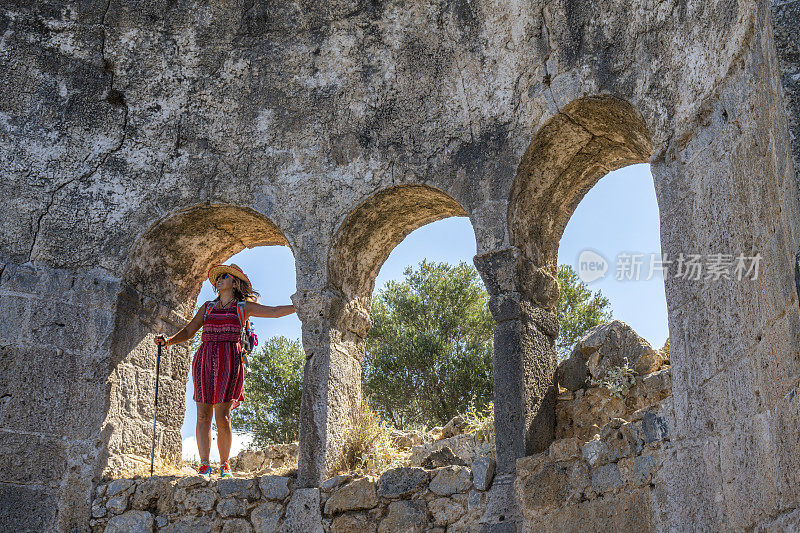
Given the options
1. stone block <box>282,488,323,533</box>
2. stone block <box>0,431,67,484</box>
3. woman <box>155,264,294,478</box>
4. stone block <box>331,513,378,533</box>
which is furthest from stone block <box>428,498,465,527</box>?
stone block <box>0,431,67,484</box>

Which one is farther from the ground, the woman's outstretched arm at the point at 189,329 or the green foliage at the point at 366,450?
the woman's outstretched arm at the point at 189,329

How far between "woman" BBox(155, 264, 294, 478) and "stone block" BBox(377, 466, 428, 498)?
1.38 m

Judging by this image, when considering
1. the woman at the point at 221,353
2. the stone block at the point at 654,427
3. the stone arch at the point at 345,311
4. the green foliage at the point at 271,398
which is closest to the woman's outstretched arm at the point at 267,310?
the woman at the point at 221,353

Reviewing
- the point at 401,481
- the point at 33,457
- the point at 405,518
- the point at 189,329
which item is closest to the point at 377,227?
the point at 189,329

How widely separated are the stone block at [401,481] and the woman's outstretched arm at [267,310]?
158 centimetres

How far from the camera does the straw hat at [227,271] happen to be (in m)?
7.07

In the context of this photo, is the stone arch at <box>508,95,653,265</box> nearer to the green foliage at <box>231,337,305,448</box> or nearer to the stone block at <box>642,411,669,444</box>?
the stone block at <box>642,411,669,444</box>

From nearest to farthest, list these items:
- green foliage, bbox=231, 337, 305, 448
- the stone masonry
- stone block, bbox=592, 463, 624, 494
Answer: stone block, bbox=592, 463, 624, 494 → the stone masonry → green foliage, bbox=231, 337, 305, 448

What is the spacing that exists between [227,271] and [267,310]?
1.62ft

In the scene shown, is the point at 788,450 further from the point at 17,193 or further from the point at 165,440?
the point at 17,193

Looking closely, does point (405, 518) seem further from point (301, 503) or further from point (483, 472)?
point (301, 503)

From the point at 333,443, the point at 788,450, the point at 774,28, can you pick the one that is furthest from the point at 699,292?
the point at 333,443

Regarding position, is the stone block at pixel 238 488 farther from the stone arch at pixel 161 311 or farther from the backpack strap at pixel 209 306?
the backpack strap at pixel 209 306

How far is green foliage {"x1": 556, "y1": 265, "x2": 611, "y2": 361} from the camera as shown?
13047mm
